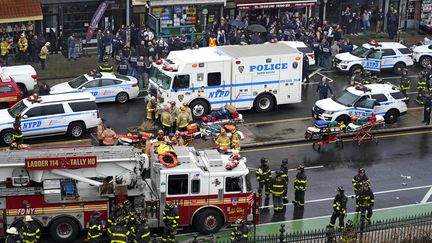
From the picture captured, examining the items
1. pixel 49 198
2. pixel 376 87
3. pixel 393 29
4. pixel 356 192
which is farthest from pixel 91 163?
pixel 393 29

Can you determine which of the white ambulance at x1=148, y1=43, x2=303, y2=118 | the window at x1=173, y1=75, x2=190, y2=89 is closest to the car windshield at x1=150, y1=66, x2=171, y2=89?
the white ambulance at x1=148, y1=43, x2=303, y2=118

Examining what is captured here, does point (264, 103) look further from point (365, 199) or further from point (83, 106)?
point (365, 199)

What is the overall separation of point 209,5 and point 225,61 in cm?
1321

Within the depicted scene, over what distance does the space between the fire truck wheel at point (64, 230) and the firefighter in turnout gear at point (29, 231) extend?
91cm

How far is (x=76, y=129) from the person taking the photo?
35344 mm

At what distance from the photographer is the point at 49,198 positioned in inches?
1011

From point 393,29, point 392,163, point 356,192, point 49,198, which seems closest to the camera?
point 49,198

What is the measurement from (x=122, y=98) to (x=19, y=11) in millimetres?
9119

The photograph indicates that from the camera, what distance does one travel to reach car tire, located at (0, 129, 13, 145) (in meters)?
34.1

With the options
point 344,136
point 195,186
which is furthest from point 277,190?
point 344,136

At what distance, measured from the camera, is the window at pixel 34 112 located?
3431 cm

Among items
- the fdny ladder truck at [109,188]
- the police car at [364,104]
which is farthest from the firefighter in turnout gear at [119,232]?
the police car at [364,104]

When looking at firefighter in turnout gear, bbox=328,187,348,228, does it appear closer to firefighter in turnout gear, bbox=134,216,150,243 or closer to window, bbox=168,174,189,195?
window, bbox=168,174,189,195

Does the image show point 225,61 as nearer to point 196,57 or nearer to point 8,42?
point 196,57
